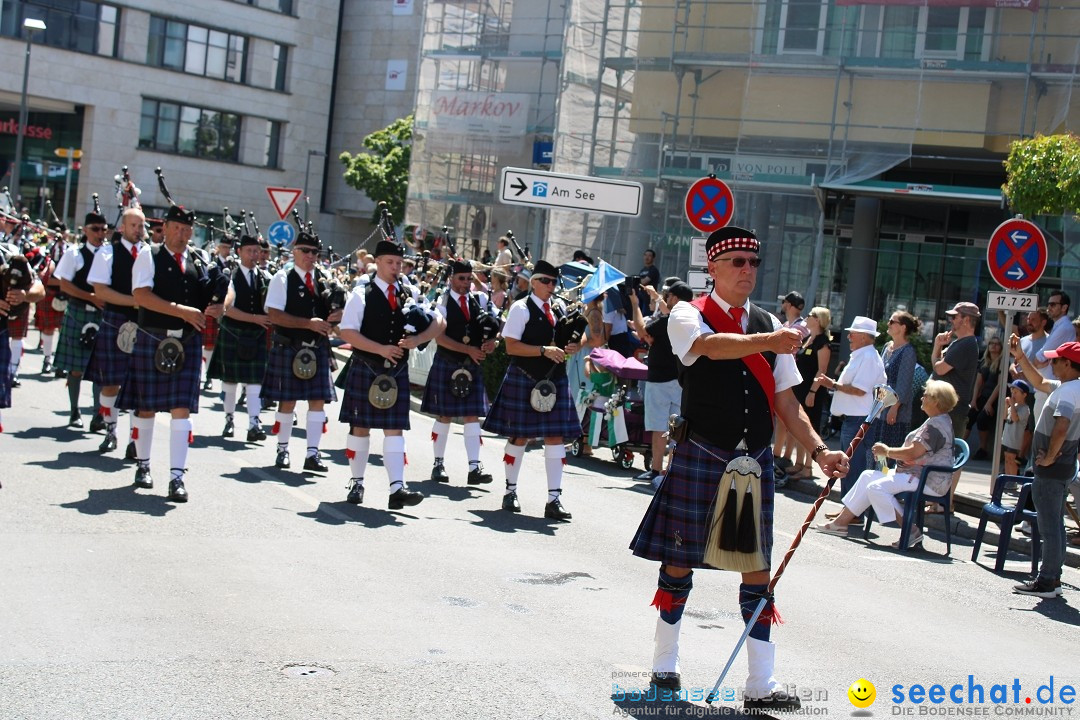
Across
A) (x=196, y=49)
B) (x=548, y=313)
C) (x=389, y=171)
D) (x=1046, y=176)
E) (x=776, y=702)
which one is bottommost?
(x=776, y=702)

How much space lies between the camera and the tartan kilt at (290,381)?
1052cm

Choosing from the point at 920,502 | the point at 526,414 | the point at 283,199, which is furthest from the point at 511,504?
the point at 283,199

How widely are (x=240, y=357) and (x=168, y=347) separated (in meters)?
3.26

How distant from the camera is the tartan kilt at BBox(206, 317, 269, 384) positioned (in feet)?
39.4

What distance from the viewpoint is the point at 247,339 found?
12.0 m

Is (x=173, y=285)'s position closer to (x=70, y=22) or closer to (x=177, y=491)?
(x=177, y=491)

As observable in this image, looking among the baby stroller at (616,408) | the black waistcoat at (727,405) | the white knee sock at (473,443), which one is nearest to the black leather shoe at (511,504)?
the white knee sock at (473,443)

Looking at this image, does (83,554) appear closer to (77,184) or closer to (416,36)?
(77,184)

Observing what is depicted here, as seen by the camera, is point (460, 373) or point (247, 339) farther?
point (247, 339)

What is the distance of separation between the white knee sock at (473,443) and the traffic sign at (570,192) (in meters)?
3.15

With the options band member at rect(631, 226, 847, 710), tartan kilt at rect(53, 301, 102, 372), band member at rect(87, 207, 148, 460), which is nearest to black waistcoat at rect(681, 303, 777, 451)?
band member at rect(631, 226, 847, 710)

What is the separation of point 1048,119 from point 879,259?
3.05 meters

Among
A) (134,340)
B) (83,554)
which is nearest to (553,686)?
(83,554)

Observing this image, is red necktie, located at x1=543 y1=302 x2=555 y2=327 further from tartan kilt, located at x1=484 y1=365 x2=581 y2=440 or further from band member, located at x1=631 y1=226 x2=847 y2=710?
band member, located at x1=631 y1=226 x2=847 y2=710
